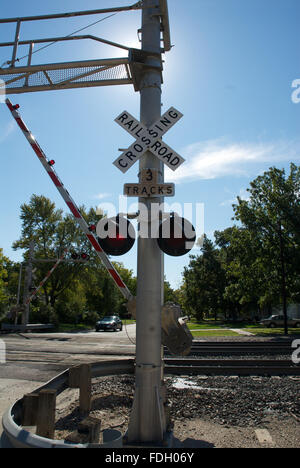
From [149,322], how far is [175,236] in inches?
40.3

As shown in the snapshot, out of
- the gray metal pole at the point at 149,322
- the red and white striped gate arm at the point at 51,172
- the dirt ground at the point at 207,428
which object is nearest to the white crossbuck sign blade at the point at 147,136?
the gray metal pole at the point at 149,322

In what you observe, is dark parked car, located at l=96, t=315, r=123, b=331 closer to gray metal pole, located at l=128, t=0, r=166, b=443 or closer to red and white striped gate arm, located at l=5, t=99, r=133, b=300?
red and white striped gate arm, located at l=5, t=99, r=133, b=300

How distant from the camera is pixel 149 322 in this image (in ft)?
12.4

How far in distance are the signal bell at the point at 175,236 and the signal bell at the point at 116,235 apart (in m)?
0.44

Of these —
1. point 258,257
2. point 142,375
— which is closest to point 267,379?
point 142,375

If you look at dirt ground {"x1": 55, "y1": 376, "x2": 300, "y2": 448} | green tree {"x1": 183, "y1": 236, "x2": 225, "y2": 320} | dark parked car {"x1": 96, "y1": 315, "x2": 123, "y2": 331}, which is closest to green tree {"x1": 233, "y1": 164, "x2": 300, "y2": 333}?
dark parked car {"x1": 96, "y1": 315, "x2": 123, "y2": 331}

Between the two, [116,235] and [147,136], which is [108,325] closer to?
[116,235]

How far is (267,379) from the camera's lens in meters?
7.64

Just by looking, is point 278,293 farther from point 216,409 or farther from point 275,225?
point 216,409

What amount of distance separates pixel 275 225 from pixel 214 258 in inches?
1234

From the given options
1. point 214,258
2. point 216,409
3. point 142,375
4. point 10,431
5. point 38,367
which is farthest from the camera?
point 214,258

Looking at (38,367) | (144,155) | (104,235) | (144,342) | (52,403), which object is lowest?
(38,367)

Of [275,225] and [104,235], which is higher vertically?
[275,225]

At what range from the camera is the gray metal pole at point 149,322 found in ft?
11.5
